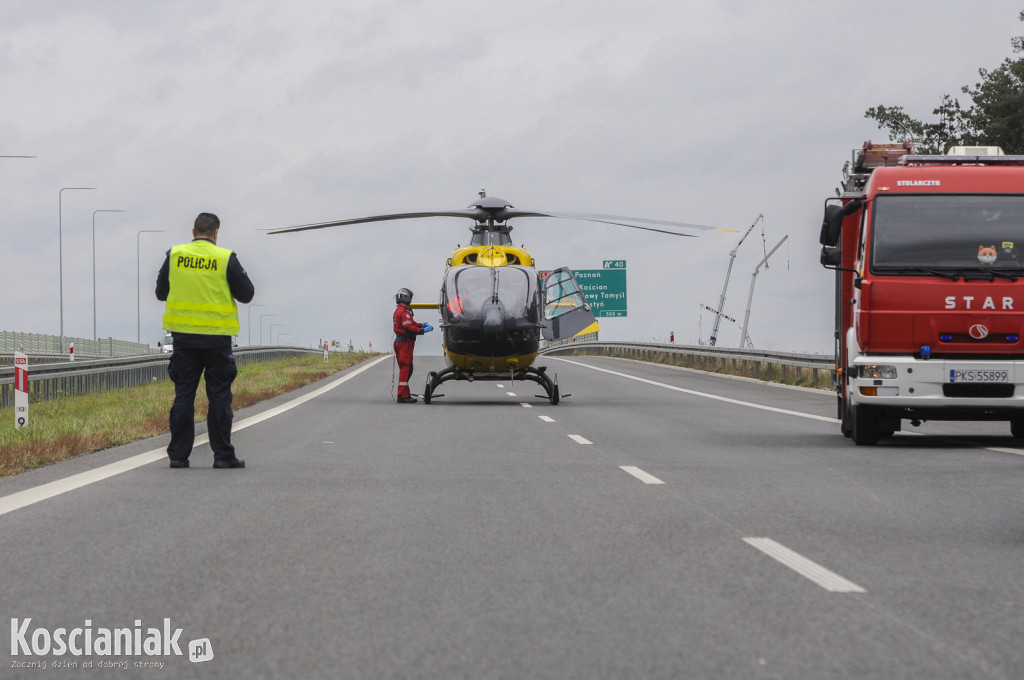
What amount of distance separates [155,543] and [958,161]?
10308mm

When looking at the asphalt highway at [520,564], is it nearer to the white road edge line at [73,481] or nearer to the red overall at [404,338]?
the white road edge line at [73,481]

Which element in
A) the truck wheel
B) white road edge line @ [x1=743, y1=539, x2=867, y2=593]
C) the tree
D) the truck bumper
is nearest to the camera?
white road edge line @ [x1=743, y1=539, x2=867, y2=593]

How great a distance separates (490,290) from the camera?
79.0 ft

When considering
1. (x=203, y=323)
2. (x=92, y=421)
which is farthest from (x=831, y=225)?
(x=92, y=421)

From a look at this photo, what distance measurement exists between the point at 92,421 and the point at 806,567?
12788 millimetres

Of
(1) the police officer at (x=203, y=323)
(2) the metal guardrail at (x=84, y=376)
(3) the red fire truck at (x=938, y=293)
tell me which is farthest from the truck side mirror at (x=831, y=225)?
(2) the metal guardrail at (x=84, y=376)

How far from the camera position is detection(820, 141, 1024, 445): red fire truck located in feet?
45.2

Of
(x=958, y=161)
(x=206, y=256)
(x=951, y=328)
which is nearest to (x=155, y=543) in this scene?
(x=206, y=256)

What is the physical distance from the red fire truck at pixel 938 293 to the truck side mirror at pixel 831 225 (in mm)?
11

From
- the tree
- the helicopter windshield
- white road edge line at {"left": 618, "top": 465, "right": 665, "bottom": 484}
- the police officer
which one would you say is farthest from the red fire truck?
the tree

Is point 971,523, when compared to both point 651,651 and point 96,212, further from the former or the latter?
point 96,212

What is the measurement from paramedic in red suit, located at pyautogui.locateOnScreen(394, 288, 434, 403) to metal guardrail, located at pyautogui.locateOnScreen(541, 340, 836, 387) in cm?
714

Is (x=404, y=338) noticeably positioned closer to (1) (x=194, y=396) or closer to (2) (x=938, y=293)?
(2) (x=938, y=293)

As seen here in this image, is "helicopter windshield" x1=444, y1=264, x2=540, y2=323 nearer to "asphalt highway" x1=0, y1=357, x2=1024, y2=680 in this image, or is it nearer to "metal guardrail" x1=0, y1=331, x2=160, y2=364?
"asphalt highway" x1=0, y1=357, x2=1024, y2=680
